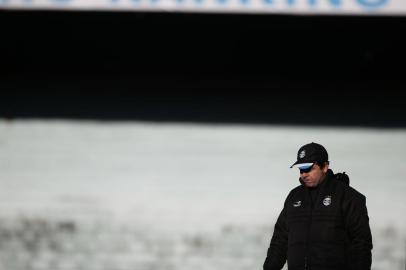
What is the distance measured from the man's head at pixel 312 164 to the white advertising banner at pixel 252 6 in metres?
2.09

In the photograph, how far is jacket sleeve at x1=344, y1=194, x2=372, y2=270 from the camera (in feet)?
14.5

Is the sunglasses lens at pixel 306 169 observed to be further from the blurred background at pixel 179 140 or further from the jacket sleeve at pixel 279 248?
the blurred background at pixel 179 140

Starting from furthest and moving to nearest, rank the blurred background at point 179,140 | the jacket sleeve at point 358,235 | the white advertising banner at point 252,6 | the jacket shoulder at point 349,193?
the blurred background at point 179,140 < the white advertising banner at point 252,6 < the jacket shoulder at point 349,193 < the jacket sleeve at point 358,235

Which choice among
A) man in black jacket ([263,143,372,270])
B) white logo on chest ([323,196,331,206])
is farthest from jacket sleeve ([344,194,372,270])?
white logo on chest ([323,196,331,206])

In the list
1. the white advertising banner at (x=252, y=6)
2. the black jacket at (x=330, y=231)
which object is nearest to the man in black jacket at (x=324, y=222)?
the black jacket at (x=330, y=231)

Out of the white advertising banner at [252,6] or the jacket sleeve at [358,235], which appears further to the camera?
the white advertising banner at [252,6]

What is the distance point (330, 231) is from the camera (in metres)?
4.48

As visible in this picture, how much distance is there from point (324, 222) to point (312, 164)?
1.13 ft

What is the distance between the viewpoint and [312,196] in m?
4.64

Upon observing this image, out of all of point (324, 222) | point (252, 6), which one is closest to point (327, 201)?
point (324, 222)

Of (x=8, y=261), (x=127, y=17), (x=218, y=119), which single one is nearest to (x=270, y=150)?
(x=218, y=119)

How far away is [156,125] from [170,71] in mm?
574

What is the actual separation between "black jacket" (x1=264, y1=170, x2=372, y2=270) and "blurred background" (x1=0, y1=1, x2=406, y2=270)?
9.41 ft

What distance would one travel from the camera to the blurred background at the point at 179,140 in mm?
7504
